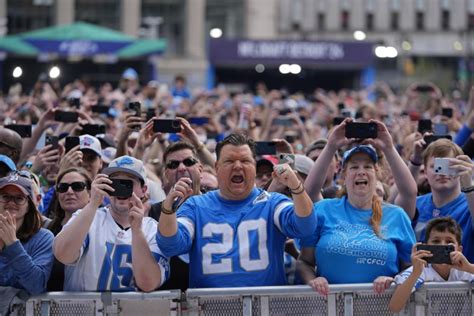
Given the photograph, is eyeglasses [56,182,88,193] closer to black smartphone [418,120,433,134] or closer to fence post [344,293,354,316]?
fence post [344,293,354,316]

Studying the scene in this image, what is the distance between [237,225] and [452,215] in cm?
190

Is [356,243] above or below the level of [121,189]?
below

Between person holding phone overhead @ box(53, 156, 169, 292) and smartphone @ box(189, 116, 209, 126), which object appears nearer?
person holding phone overhead @ box(53, 156, 169, 292)

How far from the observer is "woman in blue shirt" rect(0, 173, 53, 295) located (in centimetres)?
690

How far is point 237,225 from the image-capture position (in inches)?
282

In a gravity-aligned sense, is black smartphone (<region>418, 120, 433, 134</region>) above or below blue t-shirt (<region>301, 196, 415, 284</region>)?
above

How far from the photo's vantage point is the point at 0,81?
45.3 meters

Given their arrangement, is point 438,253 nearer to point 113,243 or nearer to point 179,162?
point 113,243

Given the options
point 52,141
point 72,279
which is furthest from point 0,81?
point 72,279

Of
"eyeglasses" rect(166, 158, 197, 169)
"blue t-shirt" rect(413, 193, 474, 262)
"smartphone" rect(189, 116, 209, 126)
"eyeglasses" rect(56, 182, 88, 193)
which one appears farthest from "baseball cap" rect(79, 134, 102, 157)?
"smartphone" rect(189, 116, 209, 126)

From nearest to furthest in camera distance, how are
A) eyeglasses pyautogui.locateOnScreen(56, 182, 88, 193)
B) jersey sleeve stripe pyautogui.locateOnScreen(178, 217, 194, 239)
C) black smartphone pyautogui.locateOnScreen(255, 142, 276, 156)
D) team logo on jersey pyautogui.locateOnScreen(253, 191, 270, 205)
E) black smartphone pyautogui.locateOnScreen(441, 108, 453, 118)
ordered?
jersey sleeve stripe pyautogui.locateOnScreen(178, 217, 194, 239)
team logo on jersey pyautogui.locateOnScreen(253, 191, 270, 205)
eyeglasses pyautogui.locateOnScreen(56, 182, 88, 193)
black smartphone pyautogui.locateOnScreen(255, 142, 276, 156)
black smartphone pyautogui.locateOnScreen(441, 108, 453, 118)

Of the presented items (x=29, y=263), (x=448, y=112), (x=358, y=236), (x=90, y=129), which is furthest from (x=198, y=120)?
(x=29, y=263)

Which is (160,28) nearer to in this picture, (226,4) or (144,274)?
(226,4)

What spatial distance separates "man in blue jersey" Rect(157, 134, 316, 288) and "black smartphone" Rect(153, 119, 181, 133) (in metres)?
1.70
